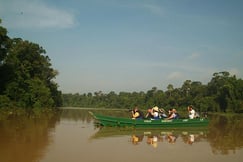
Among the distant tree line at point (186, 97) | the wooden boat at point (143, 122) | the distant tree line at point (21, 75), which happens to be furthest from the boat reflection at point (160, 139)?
the distant tree line at point (186, 97)

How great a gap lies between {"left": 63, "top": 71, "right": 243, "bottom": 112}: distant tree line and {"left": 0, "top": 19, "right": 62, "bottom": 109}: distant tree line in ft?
122

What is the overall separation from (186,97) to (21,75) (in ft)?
170

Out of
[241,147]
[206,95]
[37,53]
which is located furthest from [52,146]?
[206,95]

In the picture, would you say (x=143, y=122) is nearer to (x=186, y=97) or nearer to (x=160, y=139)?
(x=160, y=139)

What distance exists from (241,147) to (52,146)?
7.05 metres

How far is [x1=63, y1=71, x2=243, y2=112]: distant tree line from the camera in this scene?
218ft

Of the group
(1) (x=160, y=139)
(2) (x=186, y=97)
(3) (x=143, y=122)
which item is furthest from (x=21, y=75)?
(2) (x=186, y=97)

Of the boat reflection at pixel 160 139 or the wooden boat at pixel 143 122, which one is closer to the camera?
the boat reflection at pixel 160 139

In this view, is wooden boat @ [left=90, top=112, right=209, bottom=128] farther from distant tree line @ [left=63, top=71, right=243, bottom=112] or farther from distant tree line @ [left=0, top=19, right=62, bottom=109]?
distant tree line @ [left=63, top=71, right=243, bottom=112]

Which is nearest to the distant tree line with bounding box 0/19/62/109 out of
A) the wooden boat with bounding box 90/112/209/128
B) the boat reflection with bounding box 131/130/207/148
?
the wooden boat with bounding box 90/112/209/128

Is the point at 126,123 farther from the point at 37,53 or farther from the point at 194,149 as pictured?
the point at 37,53

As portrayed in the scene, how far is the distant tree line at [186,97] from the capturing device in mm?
66500

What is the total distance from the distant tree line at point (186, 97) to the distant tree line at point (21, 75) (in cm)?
3725

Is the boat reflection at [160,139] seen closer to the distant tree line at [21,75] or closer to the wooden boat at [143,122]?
the wooden boat at [143,122]
